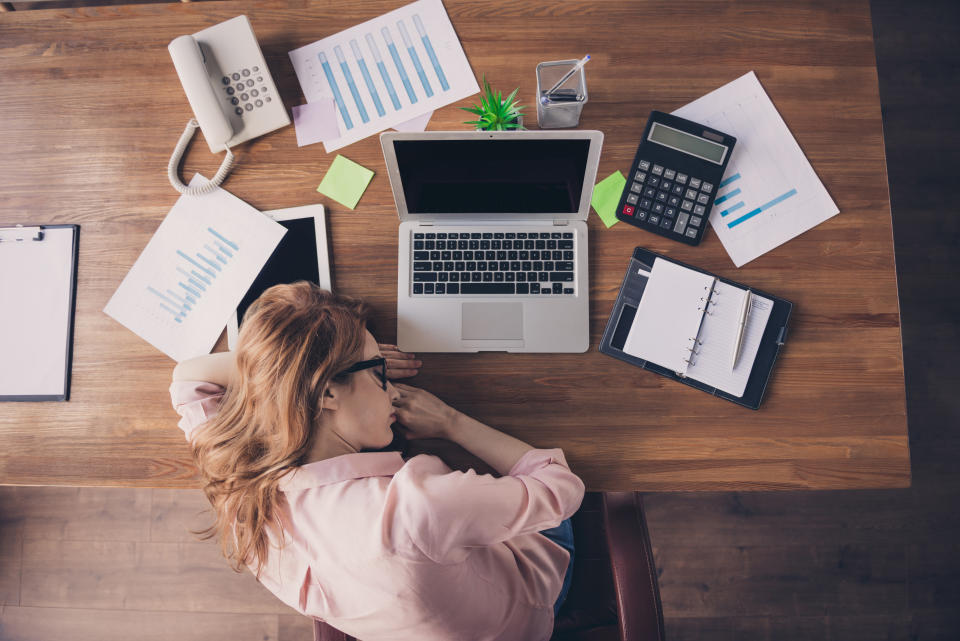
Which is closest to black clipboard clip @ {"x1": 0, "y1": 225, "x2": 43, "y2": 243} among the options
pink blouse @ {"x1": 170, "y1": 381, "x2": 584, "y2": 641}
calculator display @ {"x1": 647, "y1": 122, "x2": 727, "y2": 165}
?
pink blouse @ {"x1": 170, "y1": 381, "x2": 584, "y2": 641}

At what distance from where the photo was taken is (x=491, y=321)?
3.40 feet

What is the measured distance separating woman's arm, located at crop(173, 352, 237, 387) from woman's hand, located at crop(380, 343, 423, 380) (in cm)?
29

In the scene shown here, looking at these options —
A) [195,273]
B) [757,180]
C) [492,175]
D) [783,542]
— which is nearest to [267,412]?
[195,273]

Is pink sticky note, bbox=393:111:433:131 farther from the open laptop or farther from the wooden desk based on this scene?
the open laptop

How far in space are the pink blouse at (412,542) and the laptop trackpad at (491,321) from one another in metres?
0.23

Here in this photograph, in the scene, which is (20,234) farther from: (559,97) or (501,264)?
(559,97)

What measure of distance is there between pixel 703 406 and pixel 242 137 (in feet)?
3.56

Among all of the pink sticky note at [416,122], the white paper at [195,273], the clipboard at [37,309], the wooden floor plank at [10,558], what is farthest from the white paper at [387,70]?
the wooden floor plank at [10,558]

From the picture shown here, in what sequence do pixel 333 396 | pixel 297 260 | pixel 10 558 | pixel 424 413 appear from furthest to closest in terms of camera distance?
pixel 10 558
pixel 297 260
pixel 424 413
pixel 333 396

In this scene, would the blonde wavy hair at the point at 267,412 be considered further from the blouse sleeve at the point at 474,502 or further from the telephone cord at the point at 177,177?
the telephone cord at the point at 177,177

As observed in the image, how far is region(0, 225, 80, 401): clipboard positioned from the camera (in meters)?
1.08

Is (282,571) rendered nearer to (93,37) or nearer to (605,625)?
(605,625)

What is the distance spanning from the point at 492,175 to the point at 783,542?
1496 millimetres

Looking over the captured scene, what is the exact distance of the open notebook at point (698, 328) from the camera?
1000 mm
